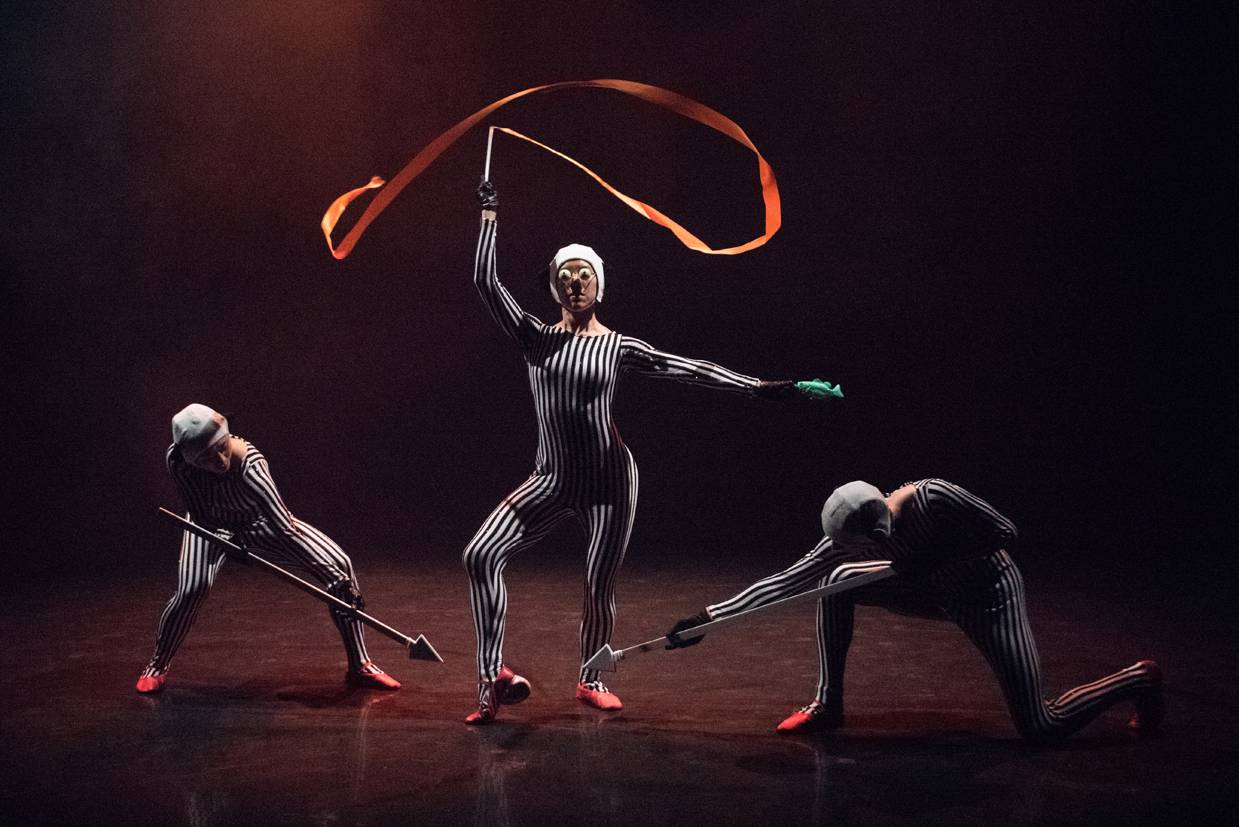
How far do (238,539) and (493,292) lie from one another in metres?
1.25

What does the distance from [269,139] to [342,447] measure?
201 cm

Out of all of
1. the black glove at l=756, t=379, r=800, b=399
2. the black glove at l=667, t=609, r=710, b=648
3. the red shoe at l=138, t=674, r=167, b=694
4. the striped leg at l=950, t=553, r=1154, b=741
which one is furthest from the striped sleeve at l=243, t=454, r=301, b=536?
the striped leg at l=950, t=553, r=1154, b=741

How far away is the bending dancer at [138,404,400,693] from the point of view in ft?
14.1

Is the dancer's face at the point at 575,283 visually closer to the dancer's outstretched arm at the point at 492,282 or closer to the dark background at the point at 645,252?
the dancer's outstretched arm at the point at 492,282

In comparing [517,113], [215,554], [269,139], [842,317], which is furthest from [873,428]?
[215,554]

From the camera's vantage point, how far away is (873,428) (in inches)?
325

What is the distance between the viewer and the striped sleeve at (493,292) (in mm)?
4180

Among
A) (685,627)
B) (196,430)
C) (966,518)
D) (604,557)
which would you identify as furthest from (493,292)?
(966,518)

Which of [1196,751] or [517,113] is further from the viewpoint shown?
[517,113]

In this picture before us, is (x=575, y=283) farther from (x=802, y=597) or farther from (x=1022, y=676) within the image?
(x=1022, y=676)

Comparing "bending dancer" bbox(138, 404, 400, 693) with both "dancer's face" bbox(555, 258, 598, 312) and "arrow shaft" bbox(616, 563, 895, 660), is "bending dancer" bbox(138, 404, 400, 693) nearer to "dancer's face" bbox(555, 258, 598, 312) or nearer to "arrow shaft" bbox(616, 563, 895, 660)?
"dancer's face" bbox(555, 258, 598, 312)

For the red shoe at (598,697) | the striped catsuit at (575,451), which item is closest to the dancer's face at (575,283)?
the striped catsuit at (575,451)

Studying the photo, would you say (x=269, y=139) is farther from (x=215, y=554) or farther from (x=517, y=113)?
(x=215, y=554)

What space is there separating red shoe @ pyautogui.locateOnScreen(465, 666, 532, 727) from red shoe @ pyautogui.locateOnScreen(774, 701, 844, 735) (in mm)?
798
